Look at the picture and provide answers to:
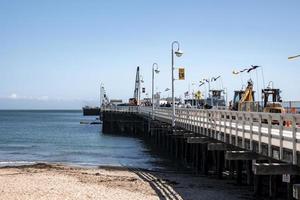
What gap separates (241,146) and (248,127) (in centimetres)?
199

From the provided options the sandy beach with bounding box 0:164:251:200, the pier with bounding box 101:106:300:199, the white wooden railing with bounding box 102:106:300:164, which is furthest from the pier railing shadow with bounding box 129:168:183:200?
the white wooden railing with bounding box 102:106:300:164

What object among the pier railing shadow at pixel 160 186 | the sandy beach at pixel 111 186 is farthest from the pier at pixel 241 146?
the pier railing shadow at pixel 160 186

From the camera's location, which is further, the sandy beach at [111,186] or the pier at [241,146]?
the sandy beach at [111,186]

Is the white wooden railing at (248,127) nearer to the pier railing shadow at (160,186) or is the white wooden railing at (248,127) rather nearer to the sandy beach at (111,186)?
the sandy beach at (111,186)

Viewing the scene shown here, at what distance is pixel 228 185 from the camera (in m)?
22.2

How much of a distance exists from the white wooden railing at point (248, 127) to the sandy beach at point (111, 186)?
2.15 m

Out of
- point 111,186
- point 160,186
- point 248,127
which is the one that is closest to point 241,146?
point 248,127

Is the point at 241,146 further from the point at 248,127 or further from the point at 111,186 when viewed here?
the point at 111,186

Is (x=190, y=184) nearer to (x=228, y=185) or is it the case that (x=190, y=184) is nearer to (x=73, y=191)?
(x=228, y=185)

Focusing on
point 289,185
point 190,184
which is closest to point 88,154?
point 190,184

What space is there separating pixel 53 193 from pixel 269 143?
28.0ft

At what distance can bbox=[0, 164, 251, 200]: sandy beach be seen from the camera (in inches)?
756

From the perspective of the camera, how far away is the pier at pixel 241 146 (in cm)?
1478

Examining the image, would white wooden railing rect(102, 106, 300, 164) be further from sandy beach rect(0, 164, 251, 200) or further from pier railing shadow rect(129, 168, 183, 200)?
pier railing shadow rect(129, 168, 183, 200)
